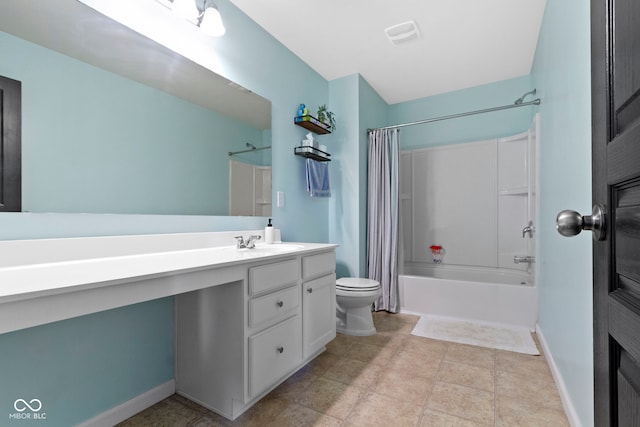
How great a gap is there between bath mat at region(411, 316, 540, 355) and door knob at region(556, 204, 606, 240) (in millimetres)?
2085

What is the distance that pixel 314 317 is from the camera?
191 centimetres

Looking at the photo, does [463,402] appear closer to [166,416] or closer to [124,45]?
[166,416]

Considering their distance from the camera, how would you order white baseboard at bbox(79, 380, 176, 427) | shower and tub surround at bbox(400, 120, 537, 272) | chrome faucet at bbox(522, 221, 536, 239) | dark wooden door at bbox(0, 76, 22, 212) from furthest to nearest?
shower and tub surround at bbox(400, 120, 537, 272) < chrome faucet at bbox(522, 221, 536, 239) < white baseboard at bbox(79, 380, 176, 427) < dark wooden door at bbox(0, 76, 22, 212)

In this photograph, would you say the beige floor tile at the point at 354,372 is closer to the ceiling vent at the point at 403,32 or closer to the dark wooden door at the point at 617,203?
the dark wooden door at the point at 617,203

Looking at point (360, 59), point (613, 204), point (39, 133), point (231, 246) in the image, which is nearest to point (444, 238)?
point (360, 59)

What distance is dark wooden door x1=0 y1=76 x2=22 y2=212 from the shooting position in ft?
3.55

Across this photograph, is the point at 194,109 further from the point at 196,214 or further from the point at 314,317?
the point at 314,317

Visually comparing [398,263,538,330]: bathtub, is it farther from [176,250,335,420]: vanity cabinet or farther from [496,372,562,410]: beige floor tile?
[176,250,335,420]: vanity cabinet

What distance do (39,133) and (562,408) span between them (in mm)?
2599

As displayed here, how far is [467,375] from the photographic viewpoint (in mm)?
1829

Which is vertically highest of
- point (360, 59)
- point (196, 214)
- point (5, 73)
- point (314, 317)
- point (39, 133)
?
point (360, 59)

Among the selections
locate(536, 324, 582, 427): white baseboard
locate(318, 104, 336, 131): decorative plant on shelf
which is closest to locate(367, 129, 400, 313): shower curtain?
locate(318, 104, 336, 131): decorative plant on shelf

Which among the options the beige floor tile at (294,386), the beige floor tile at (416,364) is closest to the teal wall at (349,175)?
the beige floor tile at (416,364)

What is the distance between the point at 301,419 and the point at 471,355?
129cm
